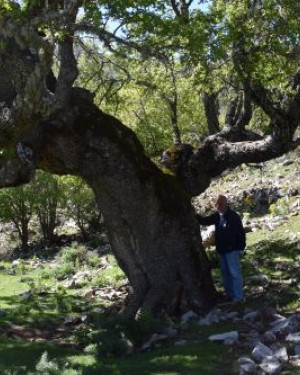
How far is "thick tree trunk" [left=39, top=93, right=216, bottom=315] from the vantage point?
10.8 metres

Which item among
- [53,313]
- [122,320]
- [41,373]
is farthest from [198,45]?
[53,313]

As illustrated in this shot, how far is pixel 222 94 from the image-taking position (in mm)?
15562

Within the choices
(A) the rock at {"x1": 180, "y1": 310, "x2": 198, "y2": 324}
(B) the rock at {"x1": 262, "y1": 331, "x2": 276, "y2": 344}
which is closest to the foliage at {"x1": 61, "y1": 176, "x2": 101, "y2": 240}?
(A) the rock at {"x1": 180, "y1": 310, "x2": 198, "y2": 324}

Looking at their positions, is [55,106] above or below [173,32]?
below

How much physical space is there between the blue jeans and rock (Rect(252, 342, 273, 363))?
3298mm

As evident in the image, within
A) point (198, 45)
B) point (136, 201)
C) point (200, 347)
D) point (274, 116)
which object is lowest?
point (200, 347)

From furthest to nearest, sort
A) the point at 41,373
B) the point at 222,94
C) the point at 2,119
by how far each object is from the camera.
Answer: the point at 222,94 < the point at 2,119 < the point at 41,373

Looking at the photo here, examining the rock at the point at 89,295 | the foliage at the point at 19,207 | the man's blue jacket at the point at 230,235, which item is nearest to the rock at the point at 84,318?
the rock at the point at 89,295

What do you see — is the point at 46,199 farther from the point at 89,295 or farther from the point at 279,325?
the point at 279,325

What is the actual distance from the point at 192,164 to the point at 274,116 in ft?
6.89

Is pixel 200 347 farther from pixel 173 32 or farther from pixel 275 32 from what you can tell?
pixel 275 32

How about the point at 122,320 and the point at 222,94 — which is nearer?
the point at 122,320

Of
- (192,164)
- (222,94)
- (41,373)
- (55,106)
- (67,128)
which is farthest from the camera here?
(222,94)

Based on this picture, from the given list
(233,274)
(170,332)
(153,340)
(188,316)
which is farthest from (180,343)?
(233,274)
